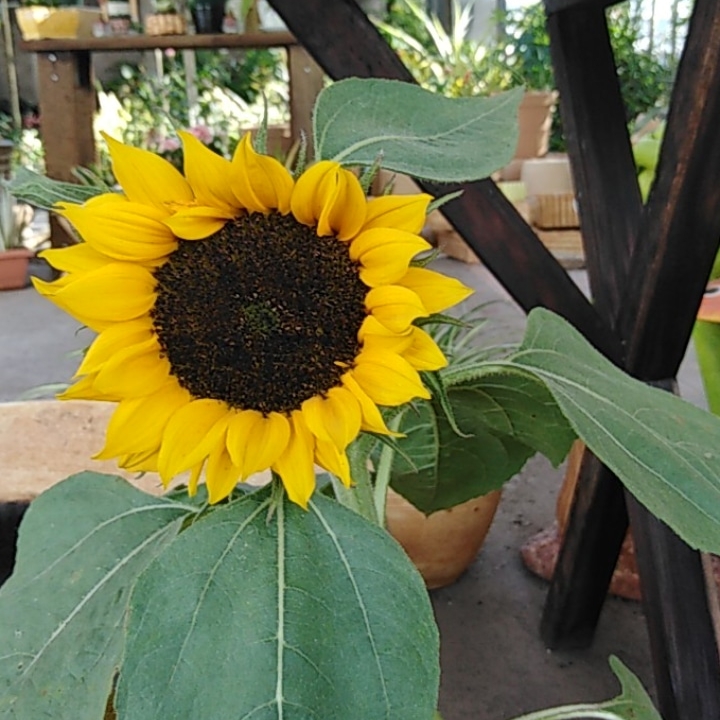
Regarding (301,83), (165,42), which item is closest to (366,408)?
(301,83)

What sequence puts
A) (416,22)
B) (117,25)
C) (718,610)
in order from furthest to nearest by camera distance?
1. (416,22)
2. (117,25)
3. (718,610)

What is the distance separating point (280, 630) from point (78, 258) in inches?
5.8

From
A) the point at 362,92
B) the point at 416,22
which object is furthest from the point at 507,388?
the point at 416,22

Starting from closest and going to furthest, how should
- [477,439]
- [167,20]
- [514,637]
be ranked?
1. [477,439]
2. [514,637]
3. [167,20]

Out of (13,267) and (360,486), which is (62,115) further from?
(360,486)

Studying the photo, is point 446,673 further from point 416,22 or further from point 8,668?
point 416,22

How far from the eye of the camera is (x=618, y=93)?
808mm

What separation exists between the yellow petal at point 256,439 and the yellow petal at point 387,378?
0.03m

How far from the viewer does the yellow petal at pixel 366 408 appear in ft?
1.05

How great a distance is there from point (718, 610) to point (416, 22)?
3.85 meters

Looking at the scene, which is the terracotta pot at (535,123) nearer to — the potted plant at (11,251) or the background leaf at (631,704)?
the potted plant at (11,251)

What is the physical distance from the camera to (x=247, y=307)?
319 millimetres

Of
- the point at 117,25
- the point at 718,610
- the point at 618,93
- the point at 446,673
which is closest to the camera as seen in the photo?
the point at 718,610

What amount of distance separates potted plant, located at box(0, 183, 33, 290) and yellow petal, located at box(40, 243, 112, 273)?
9.08 ft
